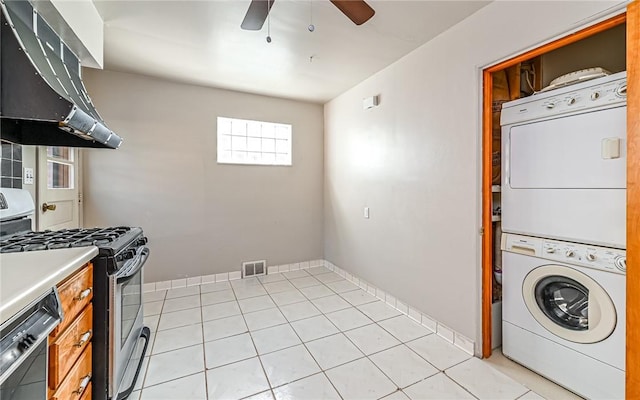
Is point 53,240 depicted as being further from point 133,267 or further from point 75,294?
point 75,294

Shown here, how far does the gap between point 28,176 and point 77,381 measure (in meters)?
1.65

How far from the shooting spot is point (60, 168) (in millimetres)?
2514

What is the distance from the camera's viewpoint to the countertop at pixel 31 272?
2.51ft

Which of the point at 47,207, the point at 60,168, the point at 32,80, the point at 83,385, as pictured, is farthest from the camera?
the point at 60,168

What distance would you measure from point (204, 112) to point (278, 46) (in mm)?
1495

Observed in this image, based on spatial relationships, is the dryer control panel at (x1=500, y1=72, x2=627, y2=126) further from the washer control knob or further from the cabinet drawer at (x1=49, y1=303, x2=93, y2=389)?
the cabinet drawer at (x1=49, y1=303, x2=93, y2=389)

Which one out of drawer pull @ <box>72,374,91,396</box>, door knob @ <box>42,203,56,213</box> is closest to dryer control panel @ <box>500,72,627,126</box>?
drawer pull @ <box>72,374,91,396</box>

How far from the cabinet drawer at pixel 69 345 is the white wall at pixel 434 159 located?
7.68 feet

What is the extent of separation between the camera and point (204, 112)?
344 centimetres

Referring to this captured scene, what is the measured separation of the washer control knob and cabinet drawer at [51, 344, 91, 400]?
8.45 ft

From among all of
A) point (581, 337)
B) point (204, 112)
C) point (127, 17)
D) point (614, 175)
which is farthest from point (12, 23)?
point (581, 337)

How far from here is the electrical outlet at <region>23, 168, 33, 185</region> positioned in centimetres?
196

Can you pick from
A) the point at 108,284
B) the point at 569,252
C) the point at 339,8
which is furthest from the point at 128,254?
the point at 569,252

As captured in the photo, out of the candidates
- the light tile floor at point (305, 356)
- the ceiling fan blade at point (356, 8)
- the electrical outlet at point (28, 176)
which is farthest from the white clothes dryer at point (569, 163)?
the electrical outlet at point (28, 176)
